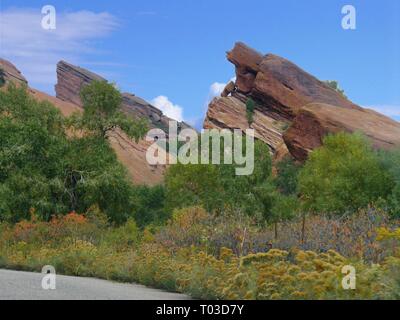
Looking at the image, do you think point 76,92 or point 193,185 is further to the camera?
point 76,92

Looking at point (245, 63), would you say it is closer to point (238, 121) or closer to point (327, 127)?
point (238, 121)

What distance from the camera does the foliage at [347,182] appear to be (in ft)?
128

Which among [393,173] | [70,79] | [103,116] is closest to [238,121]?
[393,173]

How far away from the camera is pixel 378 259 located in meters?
11.6

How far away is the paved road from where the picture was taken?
10039 millimetres

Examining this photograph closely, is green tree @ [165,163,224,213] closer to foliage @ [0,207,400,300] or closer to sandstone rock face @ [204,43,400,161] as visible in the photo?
sandstone rock face @ [204,43,400,161]

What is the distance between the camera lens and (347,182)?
133 ft

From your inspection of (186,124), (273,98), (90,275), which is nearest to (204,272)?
(90,275)

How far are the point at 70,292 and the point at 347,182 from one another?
3184 centimetres

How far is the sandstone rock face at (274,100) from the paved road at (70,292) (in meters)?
52.4

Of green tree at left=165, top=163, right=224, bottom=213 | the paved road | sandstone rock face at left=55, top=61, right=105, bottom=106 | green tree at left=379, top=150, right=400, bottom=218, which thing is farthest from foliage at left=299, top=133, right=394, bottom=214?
sandstone rock face at left=55, top=61, right=105, bottom=106

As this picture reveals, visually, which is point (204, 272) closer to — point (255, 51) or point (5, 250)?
point (5, 250)

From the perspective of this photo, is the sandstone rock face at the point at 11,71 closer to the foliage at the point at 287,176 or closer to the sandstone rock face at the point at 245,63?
the sandstone rock face at the point at 245,63
